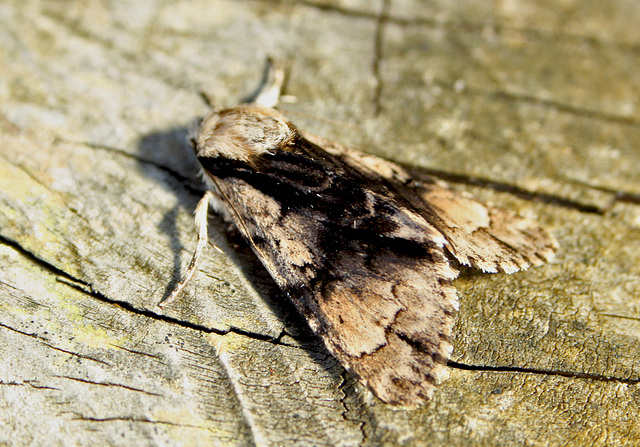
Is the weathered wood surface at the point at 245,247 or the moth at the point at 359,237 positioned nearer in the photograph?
the weathered wood surface at the point at 245,247

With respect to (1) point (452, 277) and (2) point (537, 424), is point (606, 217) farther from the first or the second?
(2) point (537, 424)

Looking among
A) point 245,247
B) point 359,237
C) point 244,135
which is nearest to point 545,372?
point 359,237

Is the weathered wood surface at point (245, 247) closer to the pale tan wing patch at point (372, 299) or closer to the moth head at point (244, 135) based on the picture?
the pale tan wing patch at point (372, 299)

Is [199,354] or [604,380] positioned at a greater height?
[604,380]

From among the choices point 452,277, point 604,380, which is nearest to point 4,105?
point 452,277

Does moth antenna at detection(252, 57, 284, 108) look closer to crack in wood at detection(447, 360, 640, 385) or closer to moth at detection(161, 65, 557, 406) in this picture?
moth at detection(161, 65, 557, 406)

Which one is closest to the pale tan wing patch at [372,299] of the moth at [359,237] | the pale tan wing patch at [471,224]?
the moth at [359,237]

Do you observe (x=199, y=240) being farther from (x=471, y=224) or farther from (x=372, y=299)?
(x=471, y=224)
